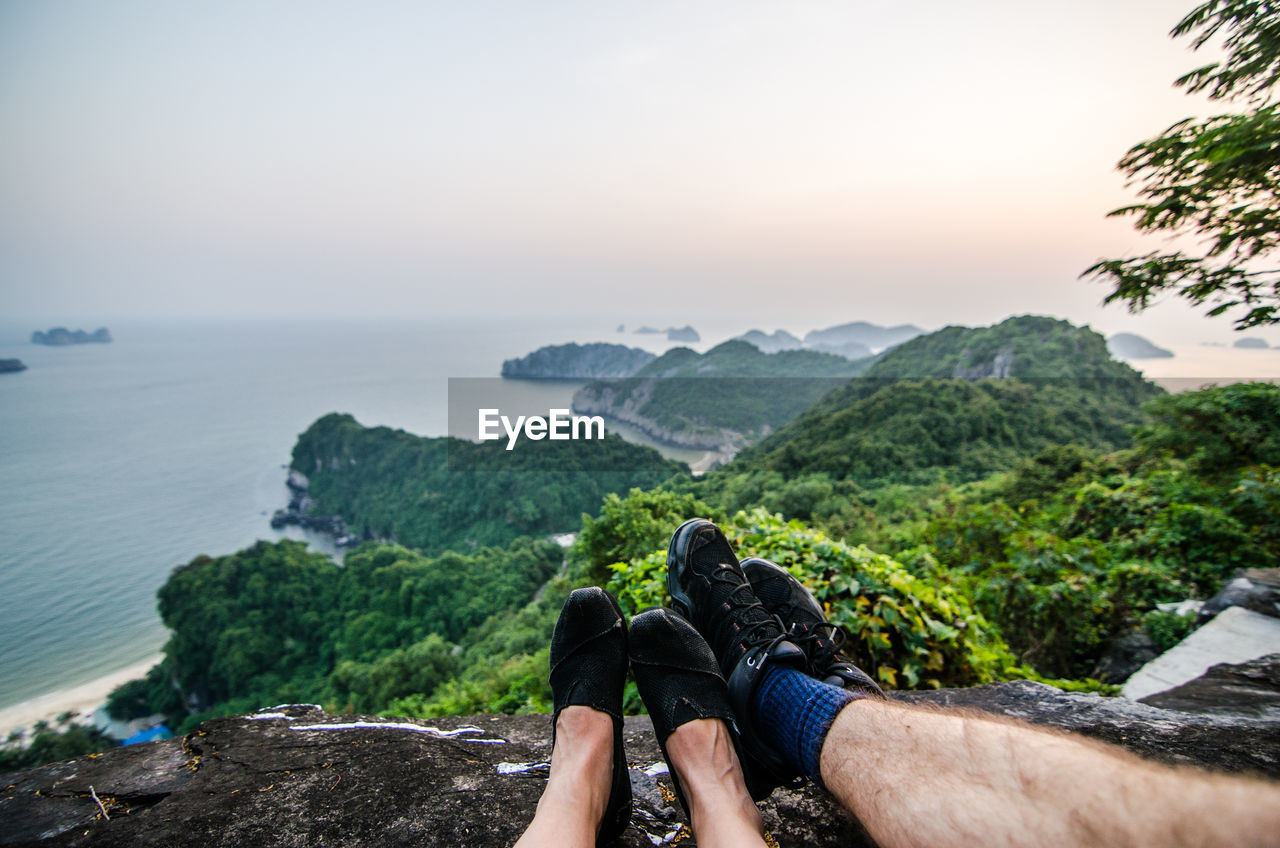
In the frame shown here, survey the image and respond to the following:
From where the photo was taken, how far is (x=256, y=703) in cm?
2506

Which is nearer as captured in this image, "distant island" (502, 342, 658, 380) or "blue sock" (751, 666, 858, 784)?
"blue sock" (751, 666, 858, 784)

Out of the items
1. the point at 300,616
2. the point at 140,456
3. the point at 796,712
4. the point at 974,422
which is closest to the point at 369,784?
the point at 796,712

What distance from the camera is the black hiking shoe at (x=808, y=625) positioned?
1.55 m

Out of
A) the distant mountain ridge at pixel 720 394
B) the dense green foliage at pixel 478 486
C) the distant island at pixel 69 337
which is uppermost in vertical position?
the distant island at pixel 69 337

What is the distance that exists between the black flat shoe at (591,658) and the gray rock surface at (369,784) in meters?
0.25

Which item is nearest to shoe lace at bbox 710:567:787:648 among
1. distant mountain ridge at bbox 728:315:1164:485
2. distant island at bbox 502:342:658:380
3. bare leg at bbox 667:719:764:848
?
bare leg at bbox 667:719:764:848

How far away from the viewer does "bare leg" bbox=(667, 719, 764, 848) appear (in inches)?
46.3

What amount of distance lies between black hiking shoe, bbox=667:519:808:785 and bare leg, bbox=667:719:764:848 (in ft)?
0.30

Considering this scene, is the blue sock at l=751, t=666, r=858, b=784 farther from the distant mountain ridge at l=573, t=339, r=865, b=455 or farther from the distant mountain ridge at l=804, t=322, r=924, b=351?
the distant mountain ridge at l=804, t=322, r=924, b=351

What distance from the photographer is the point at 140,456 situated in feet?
195

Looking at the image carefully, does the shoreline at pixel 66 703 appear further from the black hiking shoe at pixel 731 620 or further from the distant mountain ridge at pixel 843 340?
the distant mountain ridge at pixel 843 340

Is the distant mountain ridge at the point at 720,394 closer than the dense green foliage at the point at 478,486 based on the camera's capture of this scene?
No

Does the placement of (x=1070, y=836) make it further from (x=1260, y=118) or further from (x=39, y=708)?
Result: (x=39, y=708)

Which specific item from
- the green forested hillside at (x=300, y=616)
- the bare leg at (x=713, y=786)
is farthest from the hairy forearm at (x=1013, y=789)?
the green forested hillside at (x=300, y=616)
